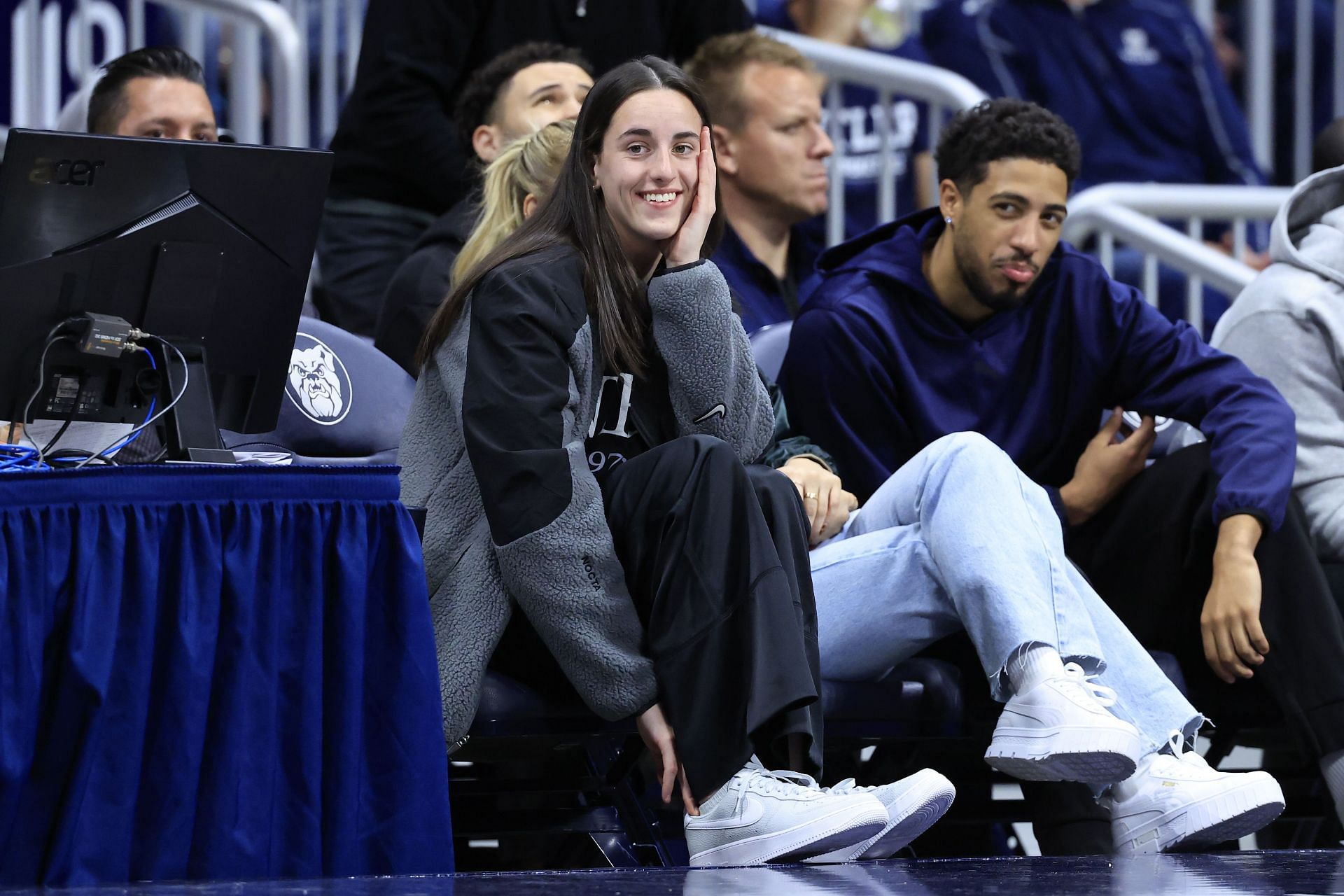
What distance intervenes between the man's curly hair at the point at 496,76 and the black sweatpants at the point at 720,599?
152cm

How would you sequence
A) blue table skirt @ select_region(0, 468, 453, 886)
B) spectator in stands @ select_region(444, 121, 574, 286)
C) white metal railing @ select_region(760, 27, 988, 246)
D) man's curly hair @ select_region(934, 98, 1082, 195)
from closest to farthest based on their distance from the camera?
blue table skirt @ select_region(0, 468, 453, 886), spectator in stands @ select_region(444, 121, 574, 286), man's curly hair @ select_region(934, 98, 1082, 195), white metal railing @ select_region(760, 27, 988, 246)

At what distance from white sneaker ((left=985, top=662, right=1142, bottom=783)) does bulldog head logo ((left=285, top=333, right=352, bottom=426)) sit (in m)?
1.19

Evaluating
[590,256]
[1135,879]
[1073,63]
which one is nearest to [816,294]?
[590,256]

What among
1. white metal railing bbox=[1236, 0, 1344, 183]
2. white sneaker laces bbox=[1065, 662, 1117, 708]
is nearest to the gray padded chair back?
white sneaker laces bbox=[1065, 662, 1117, 708]

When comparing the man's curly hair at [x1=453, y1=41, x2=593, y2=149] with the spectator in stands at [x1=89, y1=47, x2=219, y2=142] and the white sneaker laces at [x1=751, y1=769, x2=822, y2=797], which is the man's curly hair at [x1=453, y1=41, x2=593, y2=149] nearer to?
the spectator in stands at [x1=89, y1=47, x2=219, y2=142]

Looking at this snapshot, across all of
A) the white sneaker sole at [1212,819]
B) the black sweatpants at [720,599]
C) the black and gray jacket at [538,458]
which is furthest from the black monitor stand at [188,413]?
the white sneaker sole at [1212,819]

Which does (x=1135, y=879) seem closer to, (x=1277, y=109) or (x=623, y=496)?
(x=623, y=496)

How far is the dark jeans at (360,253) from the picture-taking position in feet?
13.2

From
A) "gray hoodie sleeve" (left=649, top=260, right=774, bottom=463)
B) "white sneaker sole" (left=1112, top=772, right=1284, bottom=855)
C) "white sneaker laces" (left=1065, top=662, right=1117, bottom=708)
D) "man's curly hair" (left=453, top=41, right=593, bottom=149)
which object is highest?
"man's curly hair" (left=453, top=41, right=593, bottom=149)

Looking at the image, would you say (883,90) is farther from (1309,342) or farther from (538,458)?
(538,458)

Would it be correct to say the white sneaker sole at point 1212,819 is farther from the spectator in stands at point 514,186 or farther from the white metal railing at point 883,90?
the white metal railing at point 883,90

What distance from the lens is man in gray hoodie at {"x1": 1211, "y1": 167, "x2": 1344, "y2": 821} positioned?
123 inches

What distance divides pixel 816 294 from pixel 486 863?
1156 mm

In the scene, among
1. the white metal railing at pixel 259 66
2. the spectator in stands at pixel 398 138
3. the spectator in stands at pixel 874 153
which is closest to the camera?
the spectator in stands at pixel 398 138
